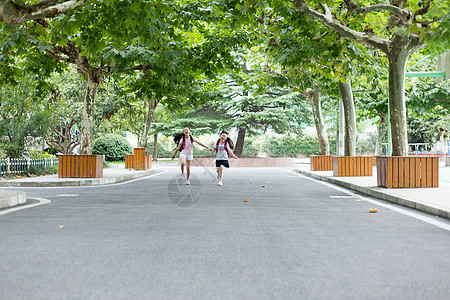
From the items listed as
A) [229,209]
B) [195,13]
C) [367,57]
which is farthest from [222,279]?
[367,57]

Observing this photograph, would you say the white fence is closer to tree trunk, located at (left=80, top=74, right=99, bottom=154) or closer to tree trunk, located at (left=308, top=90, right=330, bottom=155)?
tree trunk, located at (left=80, top=74, right=99, bottom=154)

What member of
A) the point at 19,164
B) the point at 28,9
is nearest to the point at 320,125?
the point at 19,164

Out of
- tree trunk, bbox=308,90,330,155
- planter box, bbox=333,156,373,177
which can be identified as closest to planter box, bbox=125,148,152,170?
tree trunk, bbox=308,90,330,155

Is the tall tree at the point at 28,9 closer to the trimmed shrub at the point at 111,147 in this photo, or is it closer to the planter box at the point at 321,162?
the planter box at the point at 321,162

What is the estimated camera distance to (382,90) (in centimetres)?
2727

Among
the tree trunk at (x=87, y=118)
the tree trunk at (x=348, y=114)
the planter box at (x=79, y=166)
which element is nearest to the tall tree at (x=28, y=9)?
the tree trunk at (x=87, y=118)

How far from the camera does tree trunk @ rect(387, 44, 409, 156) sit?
40.7ft

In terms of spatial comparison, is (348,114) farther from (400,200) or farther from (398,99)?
(400,200)

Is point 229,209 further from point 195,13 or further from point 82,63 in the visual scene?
point 82,63

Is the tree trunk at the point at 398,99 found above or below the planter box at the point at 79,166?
above

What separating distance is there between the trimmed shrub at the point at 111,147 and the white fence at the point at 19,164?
38.8 ft

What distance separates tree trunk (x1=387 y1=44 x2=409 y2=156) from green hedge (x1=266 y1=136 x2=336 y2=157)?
119 ft

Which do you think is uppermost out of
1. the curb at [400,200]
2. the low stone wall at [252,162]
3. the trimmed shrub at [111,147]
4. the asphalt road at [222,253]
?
the trimmed shrub at [111,147]

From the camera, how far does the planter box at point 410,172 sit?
11.8 metres
